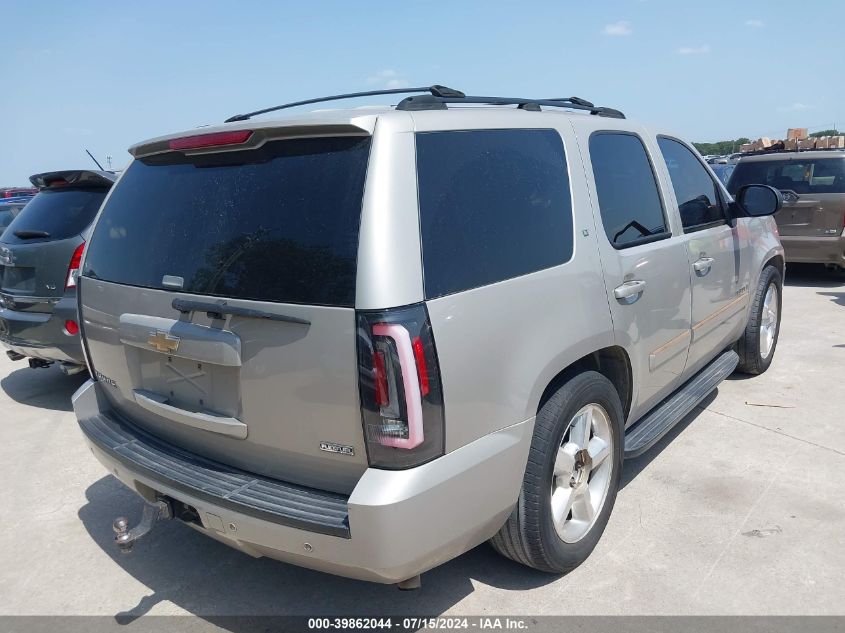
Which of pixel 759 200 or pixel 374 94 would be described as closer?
pixel 374 94

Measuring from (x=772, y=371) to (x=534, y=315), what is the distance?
4100 mm

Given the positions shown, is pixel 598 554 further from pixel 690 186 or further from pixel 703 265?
pixel 690 186

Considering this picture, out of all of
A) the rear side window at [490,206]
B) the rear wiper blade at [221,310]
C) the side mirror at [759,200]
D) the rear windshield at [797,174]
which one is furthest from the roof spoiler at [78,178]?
the rear windshield at [797,174]

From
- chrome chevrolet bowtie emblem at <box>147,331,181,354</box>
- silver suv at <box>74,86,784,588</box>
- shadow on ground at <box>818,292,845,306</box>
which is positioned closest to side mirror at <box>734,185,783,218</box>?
silver suv at <box>74,86,784,588</box>

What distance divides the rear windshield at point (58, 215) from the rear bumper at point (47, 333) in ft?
1.80

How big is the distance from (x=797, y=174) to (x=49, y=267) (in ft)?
29.8

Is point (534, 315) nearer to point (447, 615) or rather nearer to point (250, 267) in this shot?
point (250, 267)

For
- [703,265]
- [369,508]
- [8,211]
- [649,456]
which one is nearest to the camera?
[369,508]

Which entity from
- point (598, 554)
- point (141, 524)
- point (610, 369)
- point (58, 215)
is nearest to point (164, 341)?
point (141, 524)

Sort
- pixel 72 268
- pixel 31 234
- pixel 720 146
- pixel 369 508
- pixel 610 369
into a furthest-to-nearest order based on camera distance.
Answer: pixel 720 146
pixel 31 234
pixel 72 268
pixel 610 369
pixel 369 508

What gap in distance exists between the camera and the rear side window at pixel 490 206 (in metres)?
2.32

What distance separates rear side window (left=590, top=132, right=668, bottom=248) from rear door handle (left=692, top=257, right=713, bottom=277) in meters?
0.38

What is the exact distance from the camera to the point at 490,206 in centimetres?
257

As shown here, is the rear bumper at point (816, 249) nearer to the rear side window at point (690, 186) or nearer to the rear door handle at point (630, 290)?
the rear side window at point (690, 186)
